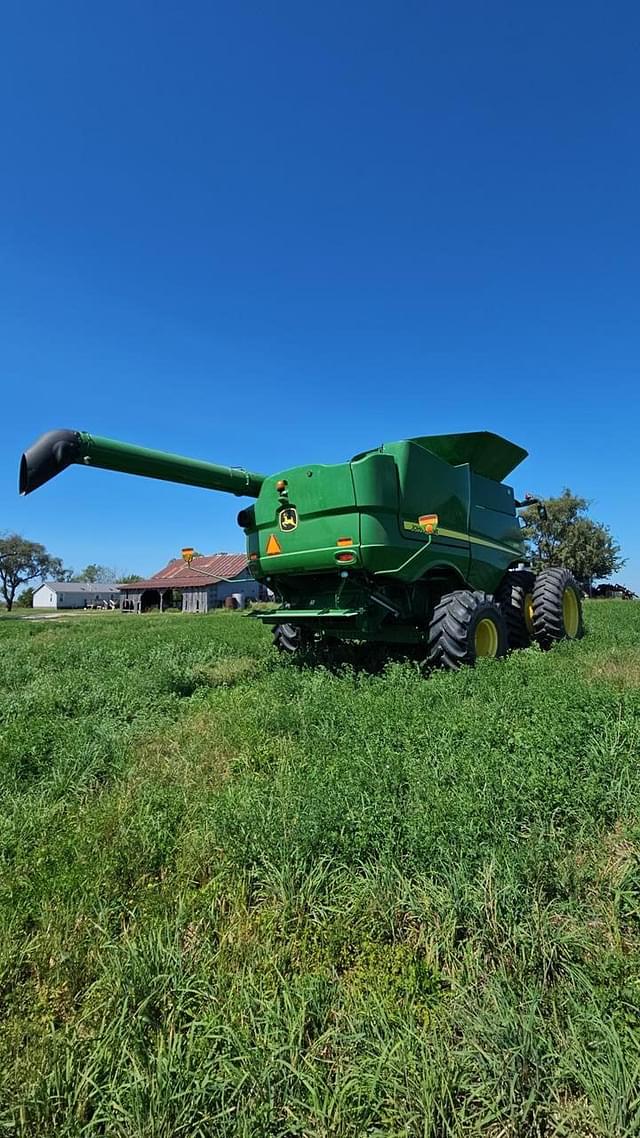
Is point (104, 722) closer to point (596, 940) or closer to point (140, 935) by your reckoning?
point (140, 935)

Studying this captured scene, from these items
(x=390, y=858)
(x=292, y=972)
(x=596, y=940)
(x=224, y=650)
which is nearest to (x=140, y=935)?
(x=292, y=972)

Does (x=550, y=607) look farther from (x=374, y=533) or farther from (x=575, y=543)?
(x=575, y=543)

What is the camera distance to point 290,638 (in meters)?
8.62

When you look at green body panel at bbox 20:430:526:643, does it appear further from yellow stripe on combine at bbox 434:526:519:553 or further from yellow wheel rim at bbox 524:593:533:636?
yellow wheel rim at bbox 524:593:533:636

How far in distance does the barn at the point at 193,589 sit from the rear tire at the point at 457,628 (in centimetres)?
3686

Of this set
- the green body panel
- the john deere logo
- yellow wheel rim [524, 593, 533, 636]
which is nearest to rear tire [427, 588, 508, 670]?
the green body panel

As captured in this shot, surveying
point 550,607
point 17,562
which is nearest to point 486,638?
point 550,607

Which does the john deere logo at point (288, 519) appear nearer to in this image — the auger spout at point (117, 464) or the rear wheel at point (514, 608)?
the auger spout at point (117, 464)

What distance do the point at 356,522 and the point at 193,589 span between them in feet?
151

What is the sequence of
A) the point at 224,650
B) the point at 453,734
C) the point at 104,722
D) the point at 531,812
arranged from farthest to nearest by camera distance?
the point at 224,650 → the point at 104,722 → the point at 453,734 → the point at 531,812

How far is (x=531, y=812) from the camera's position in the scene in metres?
2.63

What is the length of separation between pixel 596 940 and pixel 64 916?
1875mm

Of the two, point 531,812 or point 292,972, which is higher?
point 531,812

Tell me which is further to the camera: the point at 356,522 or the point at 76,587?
the point at 76,587
